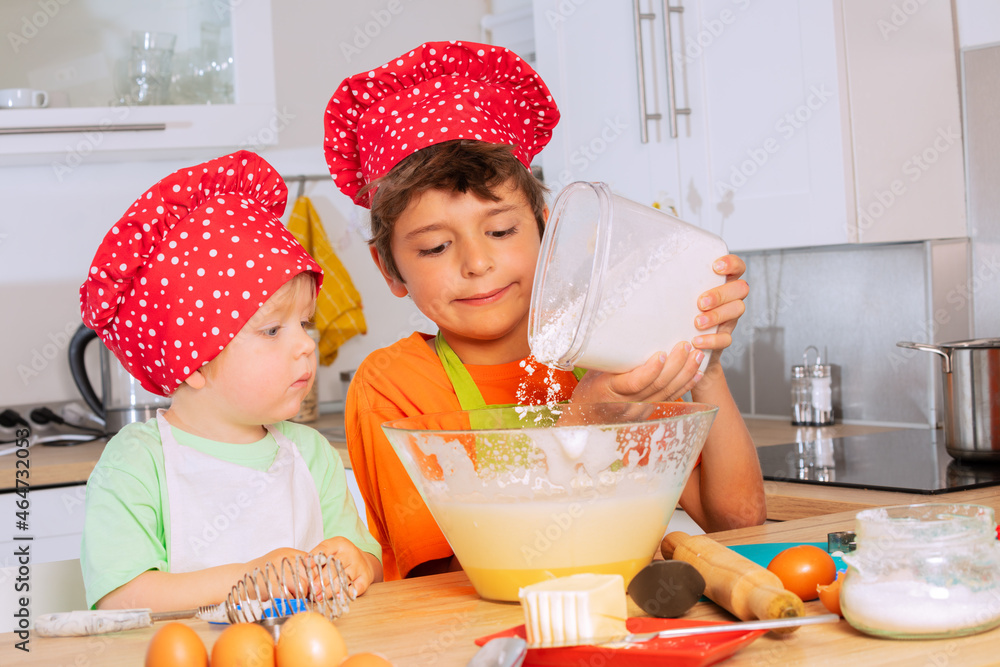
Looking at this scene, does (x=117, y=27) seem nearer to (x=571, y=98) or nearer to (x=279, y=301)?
(x=571, y=98)

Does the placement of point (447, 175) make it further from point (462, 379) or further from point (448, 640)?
point (448, 640)

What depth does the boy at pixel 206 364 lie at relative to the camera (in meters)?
0.98

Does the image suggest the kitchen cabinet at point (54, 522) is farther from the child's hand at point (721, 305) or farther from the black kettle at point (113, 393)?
the child's hand at point (721, 305)

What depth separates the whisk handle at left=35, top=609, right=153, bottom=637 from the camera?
684 millimetres

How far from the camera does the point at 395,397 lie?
1183 millimetres

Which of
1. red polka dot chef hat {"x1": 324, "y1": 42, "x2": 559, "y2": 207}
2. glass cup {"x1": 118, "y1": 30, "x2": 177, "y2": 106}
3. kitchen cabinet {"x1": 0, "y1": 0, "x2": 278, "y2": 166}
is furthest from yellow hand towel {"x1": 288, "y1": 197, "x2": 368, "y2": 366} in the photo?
red polka dot chef hat {"x1": 324, "y1": 42, "x2": 559, "y2": 207}

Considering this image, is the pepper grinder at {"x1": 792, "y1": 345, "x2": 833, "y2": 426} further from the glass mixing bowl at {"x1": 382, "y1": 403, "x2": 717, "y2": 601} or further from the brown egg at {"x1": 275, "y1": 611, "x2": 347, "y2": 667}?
the brown egg at {"x1": 275, "y1": 611, "x2": 347, "y2": 667}

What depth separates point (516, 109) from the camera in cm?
119

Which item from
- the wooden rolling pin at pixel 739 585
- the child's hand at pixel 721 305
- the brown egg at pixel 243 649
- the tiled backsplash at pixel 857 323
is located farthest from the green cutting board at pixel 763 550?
the tiled backsplash at pixel 857 323

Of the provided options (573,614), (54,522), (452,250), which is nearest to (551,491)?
(573,614)

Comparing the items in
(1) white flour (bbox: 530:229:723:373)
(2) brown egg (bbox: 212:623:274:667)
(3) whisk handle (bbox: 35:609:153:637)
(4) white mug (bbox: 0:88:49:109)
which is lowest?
(3) whisk handle (bbox: 35:609:153:637)

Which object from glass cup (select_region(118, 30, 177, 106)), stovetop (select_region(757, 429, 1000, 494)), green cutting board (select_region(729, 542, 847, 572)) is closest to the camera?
green cutting board (select_region(729, 542, 847, 572))

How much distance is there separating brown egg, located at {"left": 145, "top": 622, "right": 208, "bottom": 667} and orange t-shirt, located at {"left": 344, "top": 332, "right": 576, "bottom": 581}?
0.58 metres

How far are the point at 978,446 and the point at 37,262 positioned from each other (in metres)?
2.07
